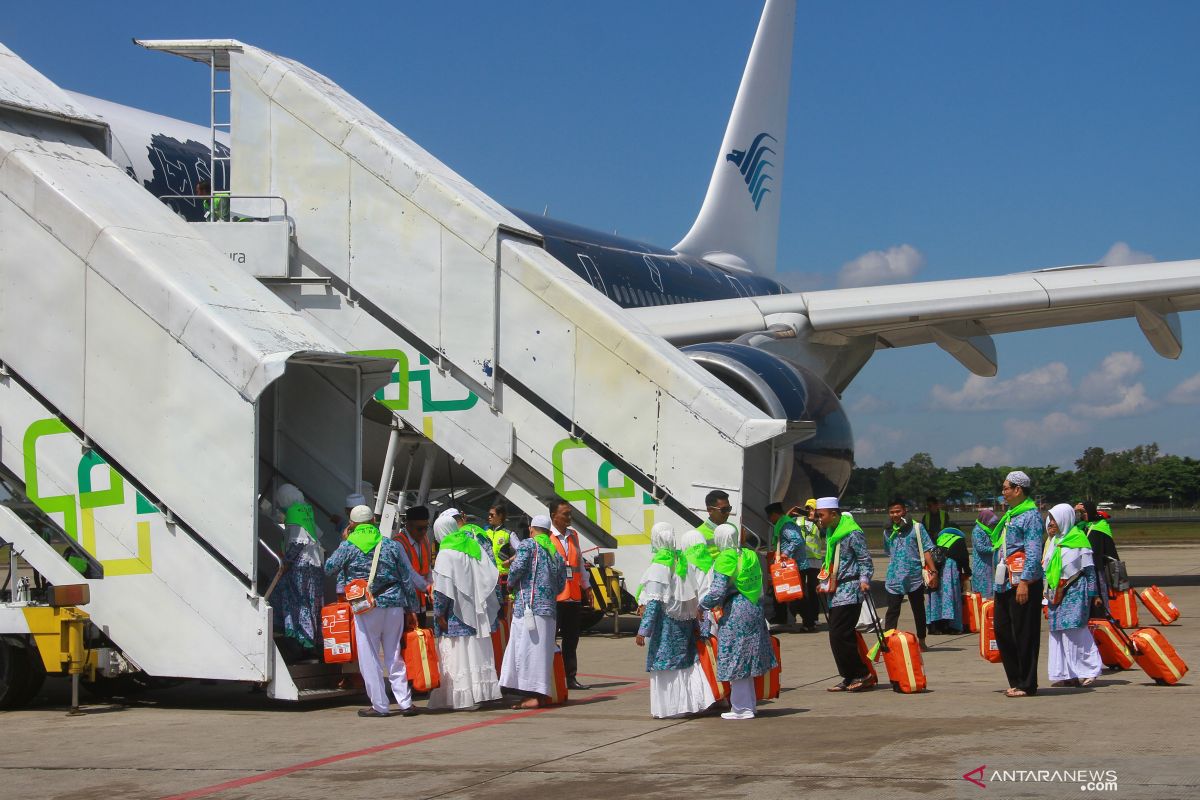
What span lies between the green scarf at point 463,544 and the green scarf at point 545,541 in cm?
35

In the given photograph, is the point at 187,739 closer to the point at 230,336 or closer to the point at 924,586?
the point at 230,336

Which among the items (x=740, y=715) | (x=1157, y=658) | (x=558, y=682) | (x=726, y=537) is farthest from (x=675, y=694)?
(x=1157, y=658)

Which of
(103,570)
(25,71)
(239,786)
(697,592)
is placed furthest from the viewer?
(25,71)

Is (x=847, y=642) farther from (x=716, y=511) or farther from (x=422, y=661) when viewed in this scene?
(x=422, y=661)

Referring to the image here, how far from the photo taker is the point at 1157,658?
907cm

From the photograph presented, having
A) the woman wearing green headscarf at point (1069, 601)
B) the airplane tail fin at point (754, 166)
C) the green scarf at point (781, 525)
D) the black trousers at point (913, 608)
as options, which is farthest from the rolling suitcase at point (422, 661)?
the airplane tail fin at point (754, 166)

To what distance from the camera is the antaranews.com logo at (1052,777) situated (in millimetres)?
5832

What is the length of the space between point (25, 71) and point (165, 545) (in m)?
3.94

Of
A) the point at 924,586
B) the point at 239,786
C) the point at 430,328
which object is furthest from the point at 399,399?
the point at 239,786

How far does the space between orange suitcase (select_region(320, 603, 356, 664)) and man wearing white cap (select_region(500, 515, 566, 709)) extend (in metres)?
0.97

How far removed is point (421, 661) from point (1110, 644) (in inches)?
181

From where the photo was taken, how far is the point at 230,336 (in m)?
8.68

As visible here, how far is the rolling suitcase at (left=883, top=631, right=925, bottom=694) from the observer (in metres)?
9.18

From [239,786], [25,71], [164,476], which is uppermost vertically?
[25,71]
